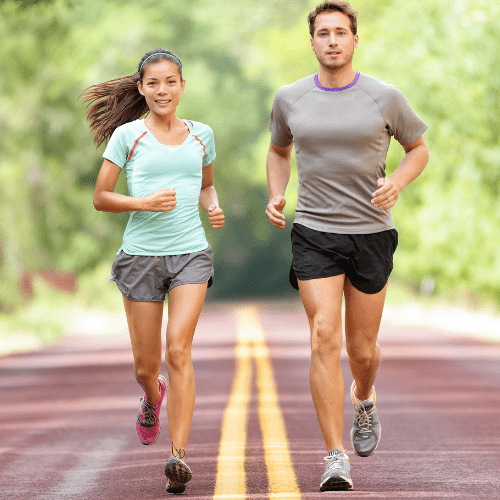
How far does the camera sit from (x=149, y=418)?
8.07 m

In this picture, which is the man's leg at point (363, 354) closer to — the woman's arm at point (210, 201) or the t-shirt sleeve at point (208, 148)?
the woman's arm at point (210, 201)

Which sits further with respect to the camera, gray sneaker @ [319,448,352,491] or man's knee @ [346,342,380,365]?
man's knee @ [346,342,380,365]

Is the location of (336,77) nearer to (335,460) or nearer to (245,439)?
(335,460)

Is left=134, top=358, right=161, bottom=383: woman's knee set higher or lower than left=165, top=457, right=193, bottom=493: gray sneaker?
higher

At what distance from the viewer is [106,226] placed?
3544 centimetres

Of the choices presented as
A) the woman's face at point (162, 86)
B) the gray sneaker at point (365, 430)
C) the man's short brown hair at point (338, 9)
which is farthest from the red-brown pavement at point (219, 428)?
the man's short brown hair at point (338, 9)

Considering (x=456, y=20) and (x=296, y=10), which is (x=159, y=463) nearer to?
(x=456, y=20)

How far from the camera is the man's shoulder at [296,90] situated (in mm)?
7457

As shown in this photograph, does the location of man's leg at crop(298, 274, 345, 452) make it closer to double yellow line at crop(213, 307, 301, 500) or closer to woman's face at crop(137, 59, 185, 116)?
double yellow line at crop(213, 307, 301, 500)

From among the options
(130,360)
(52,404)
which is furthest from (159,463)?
(130,360)

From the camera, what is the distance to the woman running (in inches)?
285

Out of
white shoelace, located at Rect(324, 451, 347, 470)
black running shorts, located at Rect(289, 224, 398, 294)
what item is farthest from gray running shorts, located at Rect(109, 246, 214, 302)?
white shoelace, located at Rect(324, 451, 347, 470)

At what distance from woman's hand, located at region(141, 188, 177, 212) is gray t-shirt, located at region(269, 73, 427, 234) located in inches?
30.7

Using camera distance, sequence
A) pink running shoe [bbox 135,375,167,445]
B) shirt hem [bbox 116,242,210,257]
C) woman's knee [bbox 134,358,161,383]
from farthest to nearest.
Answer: pink running shoe [bbox 135,375,167,445] → woman's knee [bbox 134,358,161,383] → shirt hem [bbox 116,242,210,257]
